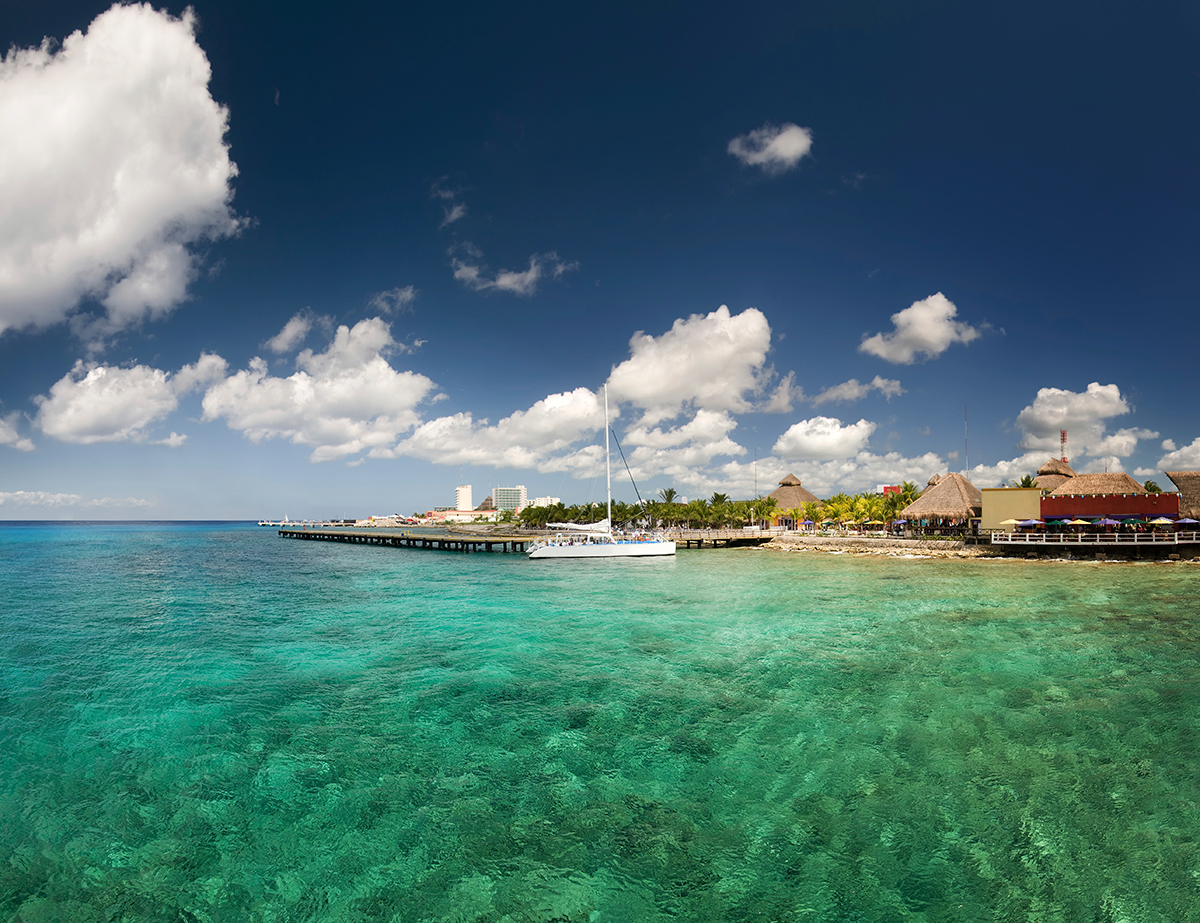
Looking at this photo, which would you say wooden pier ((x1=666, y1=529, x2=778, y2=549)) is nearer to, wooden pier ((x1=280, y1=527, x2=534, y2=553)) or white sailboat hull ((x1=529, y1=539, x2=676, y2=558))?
white sailboat hull ((x1=529, y1=539, x2=676, y2=558))

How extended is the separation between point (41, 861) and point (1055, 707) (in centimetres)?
1595

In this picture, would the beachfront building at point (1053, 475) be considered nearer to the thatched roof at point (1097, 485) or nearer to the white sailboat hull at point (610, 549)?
the thatched roof at point (1097, 485)

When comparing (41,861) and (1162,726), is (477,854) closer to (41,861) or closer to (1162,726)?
(41,861)

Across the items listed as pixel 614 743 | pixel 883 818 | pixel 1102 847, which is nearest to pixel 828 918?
pixel 883 818

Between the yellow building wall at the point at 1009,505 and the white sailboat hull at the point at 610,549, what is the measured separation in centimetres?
2272

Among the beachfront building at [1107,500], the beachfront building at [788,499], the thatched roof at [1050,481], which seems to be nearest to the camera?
the beachfront building at [1107,500]

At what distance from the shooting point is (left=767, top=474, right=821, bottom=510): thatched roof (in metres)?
79.8

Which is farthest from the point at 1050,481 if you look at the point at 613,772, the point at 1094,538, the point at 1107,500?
the point at 613,772

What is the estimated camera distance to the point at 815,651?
15.6 m

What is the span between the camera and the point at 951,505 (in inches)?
1748

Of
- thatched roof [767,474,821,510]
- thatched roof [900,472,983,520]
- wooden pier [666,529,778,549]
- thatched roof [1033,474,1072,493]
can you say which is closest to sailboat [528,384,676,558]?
wooden pier [666,529,778,549]

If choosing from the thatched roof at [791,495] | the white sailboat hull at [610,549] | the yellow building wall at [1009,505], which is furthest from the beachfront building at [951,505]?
the thatched roof at [791,495]

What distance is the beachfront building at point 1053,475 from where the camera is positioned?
42.8 meters

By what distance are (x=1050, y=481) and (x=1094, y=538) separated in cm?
924
